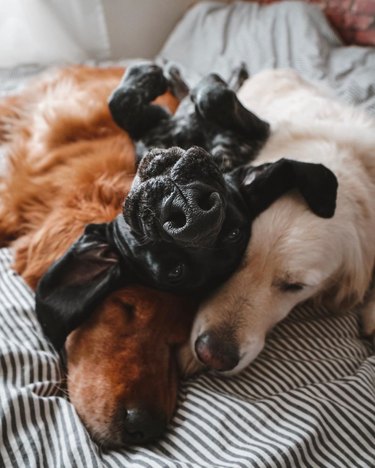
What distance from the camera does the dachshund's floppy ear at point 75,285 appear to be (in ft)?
3.44

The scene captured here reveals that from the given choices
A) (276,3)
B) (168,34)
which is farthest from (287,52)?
(168,34)

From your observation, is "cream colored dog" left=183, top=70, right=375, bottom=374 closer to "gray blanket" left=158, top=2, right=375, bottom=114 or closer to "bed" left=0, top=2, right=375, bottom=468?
"bed" left=0, top=2, right=375, bottom=468

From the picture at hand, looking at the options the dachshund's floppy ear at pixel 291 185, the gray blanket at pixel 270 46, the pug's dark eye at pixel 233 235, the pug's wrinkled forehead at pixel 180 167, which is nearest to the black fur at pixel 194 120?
the dachshund's floppy ear at pixel 291 185

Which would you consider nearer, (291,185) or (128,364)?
(128,364)

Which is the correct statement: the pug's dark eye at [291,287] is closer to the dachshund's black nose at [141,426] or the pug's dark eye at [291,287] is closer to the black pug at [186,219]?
the black pug at [186,219]

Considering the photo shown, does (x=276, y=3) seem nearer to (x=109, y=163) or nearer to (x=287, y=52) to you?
(x=287, y=52)

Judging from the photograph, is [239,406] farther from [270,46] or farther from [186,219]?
[270,46]

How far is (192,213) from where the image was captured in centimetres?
81

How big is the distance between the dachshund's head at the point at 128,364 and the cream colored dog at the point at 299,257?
76mm

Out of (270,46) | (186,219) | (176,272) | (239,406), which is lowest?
(270,46)

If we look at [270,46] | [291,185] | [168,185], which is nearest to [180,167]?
[168,185]

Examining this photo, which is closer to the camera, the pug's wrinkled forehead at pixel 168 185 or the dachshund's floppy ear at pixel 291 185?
the pug's wrinkled forehead at pixel 168 185

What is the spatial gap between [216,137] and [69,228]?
21.3 inches

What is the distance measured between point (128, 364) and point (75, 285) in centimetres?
23
